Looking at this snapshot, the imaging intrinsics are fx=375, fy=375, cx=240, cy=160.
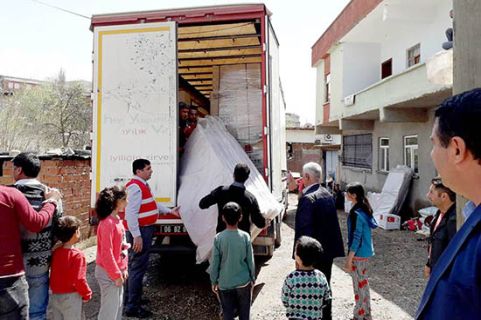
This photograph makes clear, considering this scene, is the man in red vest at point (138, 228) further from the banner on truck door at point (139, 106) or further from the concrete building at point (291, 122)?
the concrete building at point (291, 122)

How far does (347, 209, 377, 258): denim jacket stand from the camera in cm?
375

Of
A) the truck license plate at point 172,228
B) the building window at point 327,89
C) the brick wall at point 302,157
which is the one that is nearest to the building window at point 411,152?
the building window at point 327,89

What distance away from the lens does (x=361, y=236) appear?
149 inches

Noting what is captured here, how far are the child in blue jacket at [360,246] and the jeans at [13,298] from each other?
2.85 meters

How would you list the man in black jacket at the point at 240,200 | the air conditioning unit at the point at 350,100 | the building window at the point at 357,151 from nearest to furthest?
the man in black jacket at the point at 240,200
the air conditioning unit at the point at 350,100
the building window at the point at 357,151

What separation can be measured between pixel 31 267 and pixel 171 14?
3200 mm

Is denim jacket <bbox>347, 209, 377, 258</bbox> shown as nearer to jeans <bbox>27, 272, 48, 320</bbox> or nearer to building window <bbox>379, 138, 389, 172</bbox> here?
jeans <bbox>27, 272, 48, 320</bbox>

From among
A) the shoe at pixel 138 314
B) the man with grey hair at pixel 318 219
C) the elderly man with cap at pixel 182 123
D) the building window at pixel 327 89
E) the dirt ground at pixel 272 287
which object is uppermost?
the building window at pixel 327 89

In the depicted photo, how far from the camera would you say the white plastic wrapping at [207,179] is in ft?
13.2

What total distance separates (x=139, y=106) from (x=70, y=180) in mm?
2924

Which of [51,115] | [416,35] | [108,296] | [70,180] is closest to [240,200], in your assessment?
[108,296]

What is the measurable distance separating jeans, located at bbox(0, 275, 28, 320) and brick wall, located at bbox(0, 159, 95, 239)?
3923 millimetres

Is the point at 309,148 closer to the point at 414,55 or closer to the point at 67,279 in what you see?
the point at 414,55

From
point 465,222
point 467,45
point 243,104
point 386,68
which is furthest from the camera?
point 386,68
